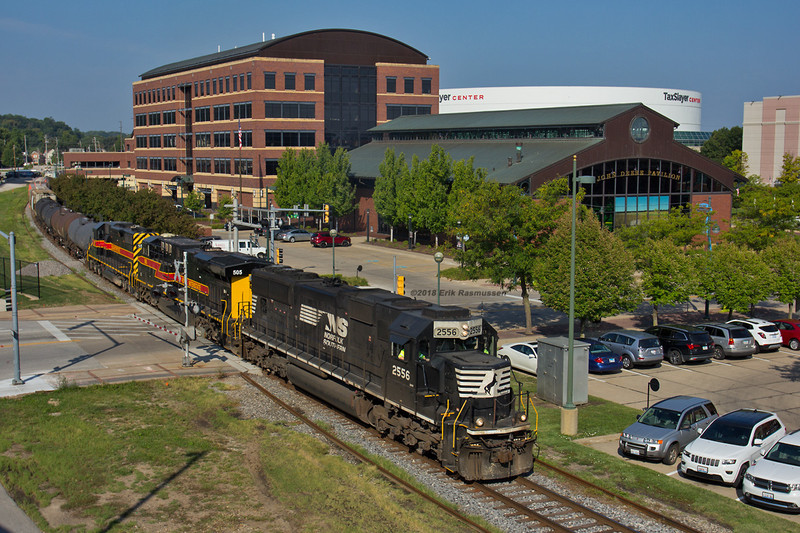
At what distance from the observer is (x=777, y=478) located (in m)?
17.2

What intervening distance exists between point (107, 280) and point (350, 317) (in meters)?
36.4

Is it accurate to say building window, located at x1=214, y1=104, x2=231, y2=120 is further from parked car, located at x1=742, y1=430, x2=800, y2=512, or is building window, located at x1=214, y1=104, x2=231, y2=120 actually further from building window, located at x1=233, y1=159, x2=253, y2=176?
parked car, located at x1=742, y1=430, x2=800, y2=512

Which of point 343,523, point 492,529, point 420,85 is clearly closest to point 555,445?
point 492,529

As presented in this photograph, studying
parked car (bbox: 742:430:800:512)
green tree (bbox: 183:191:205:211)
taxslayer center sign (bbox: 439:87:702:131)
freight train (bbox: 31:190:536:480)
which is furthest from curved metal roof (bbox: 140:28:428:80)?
parked car (bbox: 742:430:800:512)

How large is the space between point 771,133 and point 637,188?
75286 millimetres

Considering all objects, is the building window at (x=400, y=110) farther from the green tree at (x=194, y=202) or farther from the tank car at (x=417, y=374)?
the tank car at (x=417, y=374)

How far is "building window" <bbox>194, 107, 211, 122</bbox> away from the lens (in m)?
110

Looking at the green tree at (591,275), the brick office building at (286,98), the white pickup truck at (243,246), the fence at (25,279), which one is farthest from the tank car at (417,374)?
the brick office building at (286,98)

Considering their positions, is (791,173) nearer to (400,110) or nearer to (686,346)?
(686,346)

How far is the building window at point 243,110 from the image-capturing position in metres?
97.8

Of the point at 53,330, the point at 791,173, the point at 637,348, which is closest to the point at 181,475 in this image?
the point at 637,348

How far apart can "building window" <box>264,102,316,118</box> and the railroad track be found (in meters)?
82.9

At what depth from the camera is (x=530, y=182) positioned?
63.5m

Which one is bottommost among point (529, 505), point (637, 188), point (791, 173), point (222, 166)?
point (529, 505)
